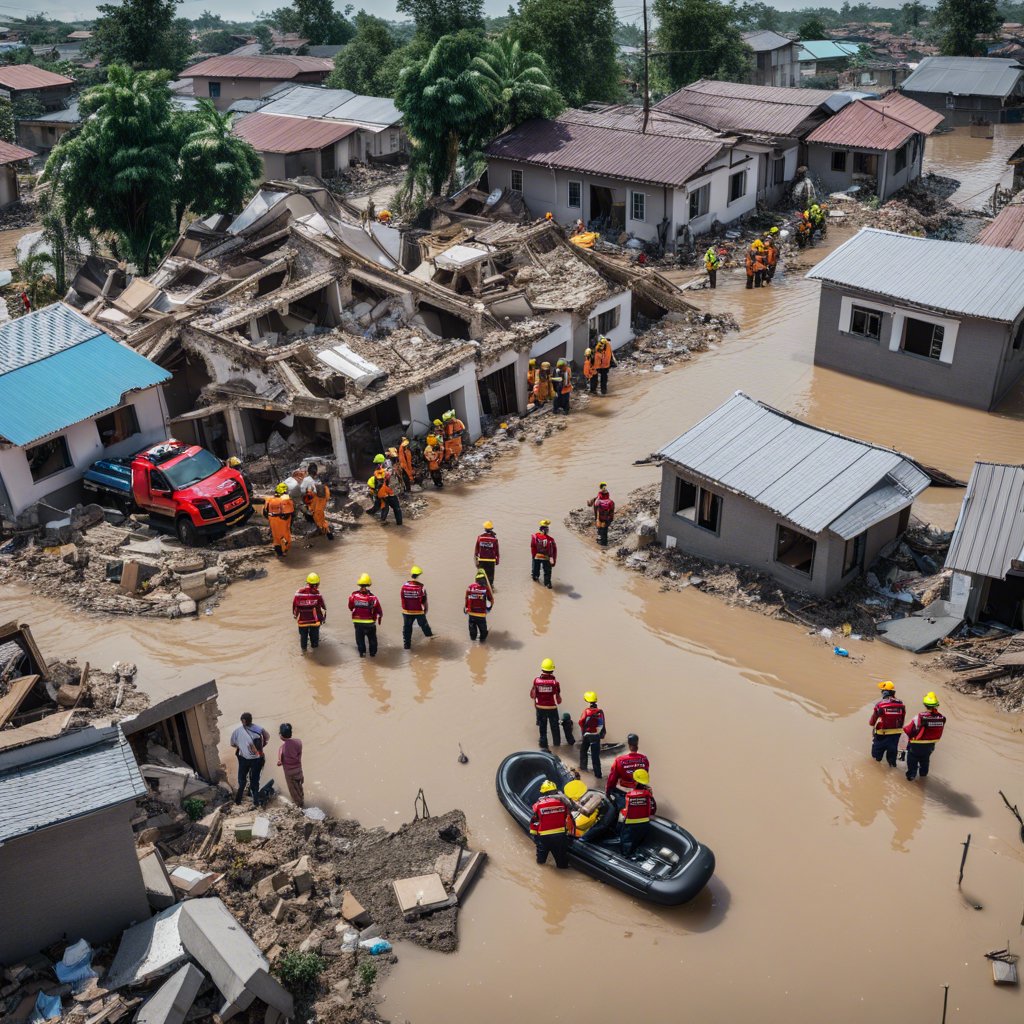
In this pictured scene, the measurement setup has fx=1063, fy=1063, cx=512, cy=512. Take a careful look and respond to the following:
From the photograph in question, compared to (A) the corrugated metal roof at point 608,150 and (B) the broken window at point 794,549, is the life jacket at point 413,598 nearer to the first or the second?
(B) the broken window at point 794,549

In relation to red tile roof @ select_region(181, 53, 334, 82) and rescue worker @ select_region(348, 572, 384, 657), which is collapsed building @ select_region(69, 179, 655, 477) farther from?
red tile roof @ select_region(181, 53, 334, 82)

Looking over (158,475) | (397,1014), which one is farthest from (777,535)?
(158,475)

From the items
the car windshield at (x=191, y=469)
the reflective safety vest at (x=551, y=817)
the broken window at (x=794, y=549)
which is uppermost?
the car windshield at (x=191, y=469)

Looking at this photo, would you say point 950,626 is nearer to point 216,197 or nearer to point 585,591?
point 585,591

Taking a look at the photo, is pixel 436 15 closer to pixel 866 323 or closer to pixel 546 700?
pixel 866 323

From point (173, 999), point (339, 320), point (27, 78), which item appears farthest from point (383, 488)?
point (27, 78)

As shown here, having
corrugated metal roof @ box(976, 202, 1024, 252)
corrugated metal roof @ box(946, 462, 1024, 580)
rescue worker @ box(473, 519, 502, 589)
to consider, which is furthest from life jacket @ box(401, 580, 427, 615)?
corrugated metal roof @ box(976, 202, 1024, 252)

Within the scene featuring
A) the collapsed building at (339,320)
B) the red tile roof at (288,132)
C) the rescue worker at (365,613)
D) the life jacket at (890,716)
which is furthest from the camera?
the red tile roof at (288,132)

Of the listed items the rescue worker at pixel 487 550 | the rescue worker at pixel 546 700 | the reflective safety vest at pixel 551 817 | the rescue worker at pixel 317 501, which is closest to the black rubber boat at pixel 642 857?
the reflective safety vest at pixel 551 817
